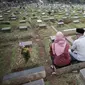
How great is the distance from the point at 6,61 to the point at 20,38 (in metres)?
2.07

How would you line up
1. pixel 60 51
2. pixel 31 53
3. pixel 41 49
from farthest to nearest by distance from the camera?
pixel 41 49 → pixel 31 53 → pixel 60 51

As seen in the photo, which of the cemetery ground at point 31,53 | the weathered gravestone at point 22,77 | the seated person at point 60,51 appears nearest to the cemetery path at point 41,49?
the cemetery ground at point 31,53

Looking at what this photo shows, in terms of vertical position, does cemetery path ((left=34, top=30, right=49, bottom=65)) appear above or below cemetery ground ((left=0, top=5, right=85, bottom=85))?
below

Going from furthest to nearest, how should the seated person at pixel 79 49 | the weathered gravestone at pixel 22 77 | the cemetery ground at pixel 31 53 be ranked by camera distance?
the seated person at pixel 79 49
the cemetery ground at pixel 31 53
the weathered gravestone at pixel 22 77

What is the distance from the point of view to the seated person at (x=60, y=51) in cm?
314

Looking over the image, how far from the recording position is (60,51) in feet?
10.4

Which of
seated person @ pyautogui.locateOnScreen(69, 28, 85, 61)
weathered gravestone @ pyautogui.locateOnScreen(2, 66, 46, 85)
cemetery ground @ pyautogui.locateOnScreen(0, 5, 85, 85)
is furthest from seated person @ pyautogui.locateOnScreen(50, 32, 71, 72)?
weathered gravestone @ pyautogui.locateOnScreen(2, 66, 46, 85)

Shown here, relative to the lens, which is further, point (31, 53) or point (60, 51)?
point (31, 53)

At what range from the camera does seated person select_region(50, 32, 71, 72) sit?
10.3 feet

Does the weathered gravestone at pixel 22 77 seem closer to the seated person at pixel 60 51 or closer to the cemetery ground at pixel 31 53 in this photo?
the cemetery ground at pixel 31 53

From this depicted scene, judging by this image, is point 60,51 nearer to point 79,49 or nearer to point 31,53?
point 79,49

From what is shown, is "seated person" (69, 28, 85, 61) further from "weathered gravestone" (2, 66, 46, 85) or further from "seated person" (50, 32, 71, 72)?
"weathered gravestone" (2, 66, 46, 85)

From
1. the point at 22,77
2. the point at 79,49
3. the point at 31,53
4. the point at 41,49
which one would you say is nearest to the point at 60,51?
the point at 79,49

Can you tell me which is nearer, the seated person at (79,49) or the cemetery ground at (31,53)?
the cemetery ground at (31,53)
